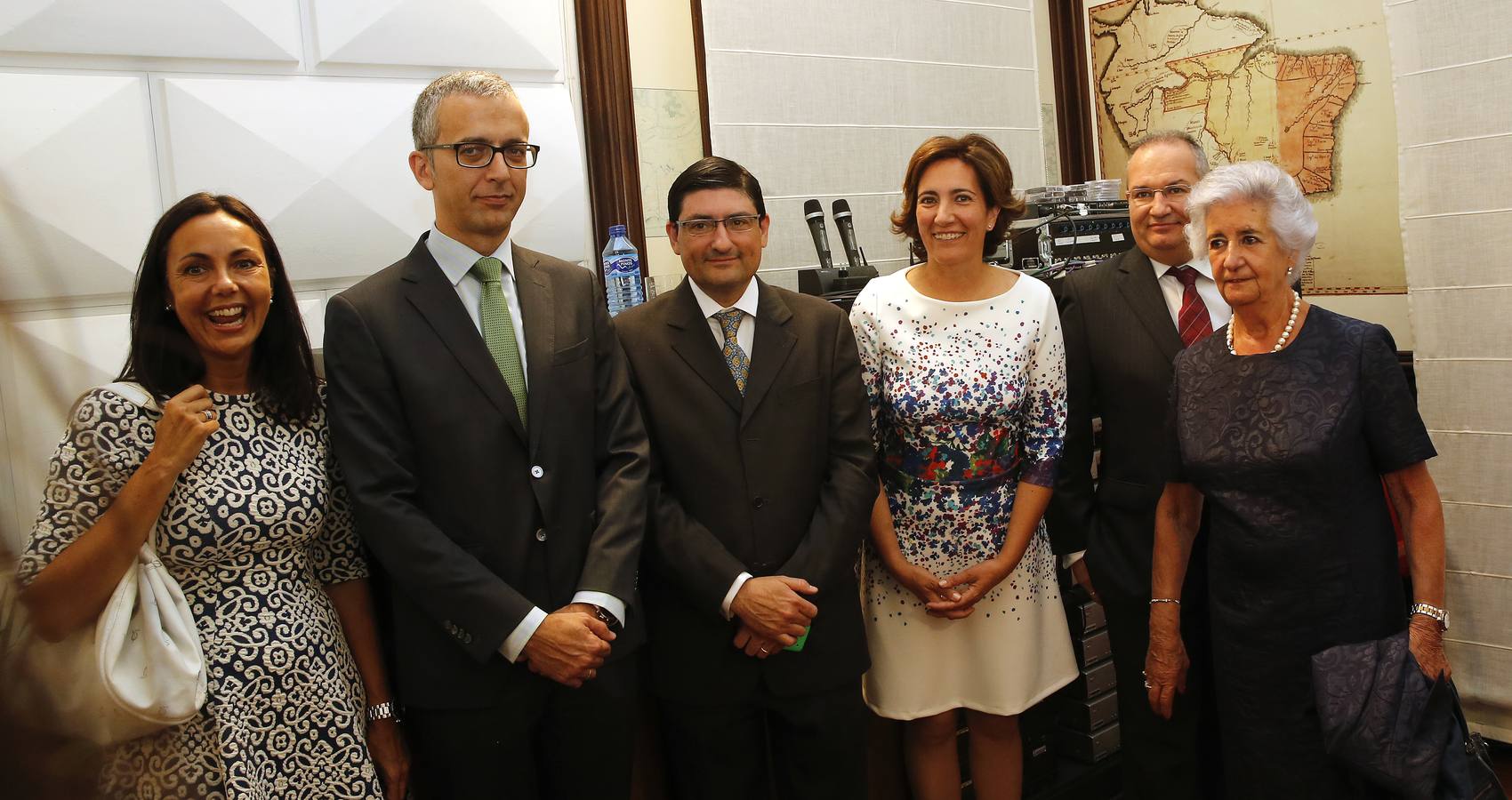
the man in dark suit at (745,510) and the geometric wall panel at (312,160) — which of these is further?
the geometric wall panel at (312,160)

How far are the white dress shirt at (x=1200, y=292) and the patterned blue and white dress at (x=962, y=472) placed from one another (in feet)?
0.84

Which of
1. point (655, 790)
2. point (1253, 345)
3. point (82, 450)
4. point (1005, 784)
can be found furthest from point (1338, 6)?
point (82, 450)

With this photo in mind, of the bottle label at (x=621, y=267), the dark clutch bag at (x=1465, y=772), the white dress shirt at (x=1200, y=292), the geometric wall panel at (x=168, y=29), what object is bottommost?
the dark clutch bag at (x=1465, y=772)

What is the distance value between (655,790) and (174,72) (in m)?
2.11

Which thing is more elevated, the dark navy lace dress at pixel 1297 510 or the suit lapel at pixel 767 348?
the suit lapel at pixel 767 348

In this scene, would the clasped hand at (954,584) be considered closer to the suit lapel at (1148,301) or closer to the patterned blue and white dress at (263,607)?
the suit lapel at (1148,301)

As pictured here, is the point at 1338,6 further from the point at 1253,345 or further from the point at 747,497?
the point at 747,497

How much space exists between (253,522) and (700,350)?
91cm

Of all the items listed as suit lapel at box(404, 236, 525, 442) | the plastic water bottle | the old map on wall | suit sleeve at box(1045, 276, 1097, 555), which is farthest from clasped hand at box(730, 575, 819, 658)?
the old map on wall

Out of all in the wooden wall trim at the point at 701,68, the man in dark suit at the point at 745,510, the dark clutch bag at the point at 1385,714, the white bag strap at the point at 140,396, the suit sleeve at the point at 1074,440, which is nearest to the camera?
the white bag strap at the point at 140,396

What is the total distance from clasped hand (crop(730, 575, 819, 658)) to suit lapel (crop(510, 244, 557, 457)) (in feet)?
1.71

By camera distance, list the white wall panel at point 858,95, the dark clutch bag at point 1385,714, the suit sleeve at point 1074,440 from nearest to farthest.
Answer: the dark clutch bag at point 1385,714
the suit sleeve at point 1074,440
the white wall panel at point 858,95

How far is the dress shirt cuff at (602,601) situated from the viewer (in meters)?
1.96

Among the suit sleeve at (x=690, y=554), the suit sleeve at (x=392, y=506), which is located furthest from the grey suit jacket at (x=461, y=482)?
the suit sleeve at (x=690, y=554)
